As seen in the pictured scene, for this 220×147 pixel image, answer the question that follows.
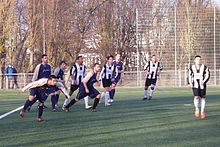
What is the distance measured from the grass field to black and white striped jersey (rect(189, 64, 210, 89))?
0.96m

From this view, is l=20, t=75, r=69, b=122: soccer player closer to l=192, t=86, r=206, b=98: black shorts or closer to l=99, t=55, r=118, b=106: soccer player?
l=192, t=86, r=206, b=98: black shorts

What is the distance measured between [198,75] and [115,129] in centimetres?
391

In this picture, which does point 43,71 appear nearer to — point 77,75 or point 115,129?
point 77,75

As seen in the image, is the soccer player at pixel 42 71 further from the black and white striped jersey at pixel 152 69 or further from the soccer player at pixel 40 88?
the black and white striped jersey at pixel 152 69

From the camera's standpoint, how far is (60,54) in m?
42.9

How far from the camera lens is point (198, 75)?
46.4 feet

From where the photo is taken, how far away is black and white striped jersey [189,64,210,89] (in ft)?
46.3

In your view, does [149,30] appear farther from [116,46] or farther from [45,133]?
[45,133]

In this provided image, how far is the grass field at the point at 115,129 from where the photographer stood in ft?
31.1

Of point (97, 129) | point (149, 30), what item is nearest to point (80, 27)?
point (149, 30)

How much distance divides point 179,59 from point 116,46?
33.9ft

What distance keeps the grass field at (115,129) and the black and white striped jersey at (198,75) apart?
0.96 m

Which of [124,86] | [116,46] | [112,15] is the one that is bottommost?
[124,86]

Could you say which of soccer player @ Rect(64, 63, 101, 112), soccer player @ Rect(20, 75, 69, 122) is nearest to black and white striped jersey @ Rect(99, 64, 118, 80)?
soccer player @ Rect(64, 63, 101, 112)
